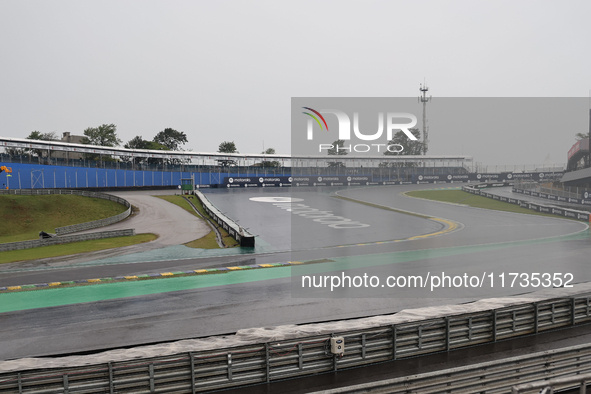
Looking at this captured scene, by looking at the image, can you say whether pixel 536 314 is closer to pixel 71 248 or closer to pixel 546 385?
pixel 546 385

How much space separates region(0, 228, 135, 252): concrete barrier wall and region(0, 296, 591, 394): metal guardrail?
23716 millimetres

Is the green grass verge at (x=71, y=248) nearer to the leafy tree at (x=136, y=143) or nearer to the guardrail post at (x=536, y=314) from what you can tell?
the guardrail post at (x=536, y=314)

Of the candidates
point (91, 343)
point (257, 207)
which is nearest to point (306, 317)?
point (91, 343)

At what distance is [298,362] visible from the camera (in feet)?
28.5

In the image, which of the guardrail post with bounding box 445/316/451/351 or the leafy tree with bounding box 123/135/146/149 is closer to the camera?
the guardrail post with bounding box 445/316/451/351

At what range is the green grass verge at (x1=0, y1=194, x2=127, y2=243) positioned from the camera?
1587 inches

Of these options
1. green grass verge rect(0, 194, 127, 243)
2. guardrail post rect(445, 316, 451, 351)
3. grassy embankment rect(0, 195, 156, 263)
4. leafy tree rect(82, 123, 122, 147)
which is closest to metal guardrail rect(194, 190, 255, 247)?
grassy embankment rect(0, 195, 156, 263)

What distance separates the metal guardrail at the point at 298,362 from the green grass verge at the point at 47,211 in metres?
35.9

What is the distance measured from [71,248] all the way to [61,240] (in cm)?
235

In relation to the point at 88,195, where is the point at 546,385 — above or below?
below

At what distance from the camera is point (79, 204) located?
47781 mm

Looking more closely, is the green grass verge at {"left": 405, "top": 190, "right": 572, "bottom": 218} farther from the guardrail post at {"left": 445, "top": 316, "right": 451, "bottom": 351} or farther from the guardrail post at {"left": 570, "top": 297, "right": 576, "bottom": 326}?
the guardrail post at {"left": 445, "top": 316, "right": 451, "bottom": 351}

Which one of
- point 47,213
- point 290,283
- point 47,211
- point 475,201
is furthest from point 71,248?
point 475,201

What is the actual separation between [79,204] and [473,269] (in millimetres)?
43978
